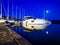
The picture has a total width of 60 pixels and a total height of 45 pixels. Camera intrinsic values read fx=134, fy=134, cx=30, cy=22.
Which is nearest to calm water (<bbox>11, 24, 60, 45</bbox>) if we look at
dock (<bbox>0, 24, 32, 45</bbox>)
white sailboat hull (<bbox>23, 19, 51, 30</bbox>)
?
white sailboat hull (<bbox>23, 19, 51, 30</bbox>)

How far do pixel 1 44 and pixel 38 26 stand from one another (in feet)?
→ 33.1

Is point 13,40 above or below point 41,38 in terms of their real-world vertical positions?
above

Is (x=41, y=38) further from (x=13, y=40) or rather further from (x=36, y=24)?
(x=13, y=40)

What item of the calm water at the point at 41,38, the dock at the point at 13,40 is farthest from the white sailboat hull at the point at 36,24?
the dock at the point at 13,40

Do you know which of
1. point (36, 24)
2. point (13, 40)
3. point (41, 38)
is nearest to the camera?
point (13, 40)

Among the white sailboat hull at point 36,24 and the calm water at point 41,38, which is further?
the white sailboat hull at point 36,24

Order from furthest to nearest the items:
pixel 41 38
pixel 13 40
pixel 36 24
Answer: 1. pixel 36 24
2. pixel 41 38
3. pixel 13 40

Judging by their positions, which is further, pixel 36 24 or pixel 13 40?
pixel 36 24

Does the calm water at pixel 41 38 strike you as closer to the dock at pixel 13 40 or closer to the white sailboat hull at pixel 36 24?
the white sailboat hull at pixel 36 24

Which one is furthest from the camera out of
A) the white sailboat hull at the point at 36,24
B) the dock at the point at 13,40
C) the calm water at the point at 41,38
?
the white sailboat hull at the point at 36,24

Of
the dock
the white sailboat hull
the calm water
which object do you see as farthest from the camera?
the white sailboat hull

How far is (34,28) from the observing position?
13422mm

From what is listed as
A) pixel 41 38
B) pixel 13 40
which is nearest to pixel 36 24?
pixel 41 38

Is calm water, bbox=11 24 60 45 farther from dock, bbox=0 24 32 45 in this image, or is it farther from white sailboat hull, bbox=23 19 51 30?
dock, bbox=0 24 32 45
